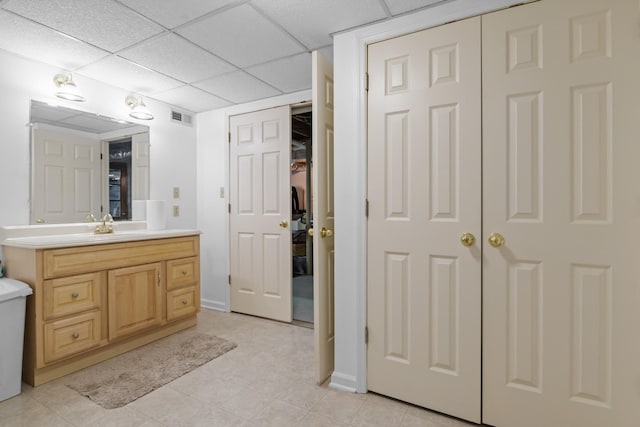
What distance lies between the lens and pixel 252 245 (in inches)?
134

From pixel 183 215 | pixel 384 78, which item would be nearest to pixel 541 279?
pixel 384 78

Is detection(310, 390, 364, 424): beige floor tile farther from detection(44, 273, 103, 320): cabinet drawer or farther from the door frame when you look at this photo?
detection(44, 273, 103, 320): cabinet drawer

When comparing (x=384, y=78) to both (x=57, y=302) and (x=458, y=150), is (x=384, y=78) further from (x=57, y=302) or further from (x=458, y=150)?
(x=57, y=302)

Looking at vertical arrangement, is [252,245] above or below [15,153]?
below

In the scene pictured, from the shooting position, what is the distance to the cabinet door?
7.85 ft

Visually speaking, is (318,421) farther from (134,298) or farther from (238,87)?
(238,87)

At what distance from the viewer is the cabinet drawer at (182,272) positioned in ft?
9.36

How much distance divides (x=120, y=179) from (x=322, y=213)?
2.20m

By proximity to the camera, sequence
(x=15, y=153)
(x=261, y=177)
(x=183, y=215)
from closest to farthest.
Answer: (x=15, y=153) < (x=261, y=177) < (x=183, y=215)

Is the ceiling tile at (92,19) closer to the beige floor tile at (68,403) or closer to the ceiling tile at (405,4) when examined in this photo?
the ceiling tile at (405,4)

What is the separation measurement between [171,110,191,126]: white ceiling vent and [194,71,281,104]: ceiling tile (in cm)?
69

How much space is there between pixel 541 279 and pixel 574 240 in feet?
0.76

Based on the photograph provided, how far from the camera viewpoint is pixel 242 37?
2.12 m

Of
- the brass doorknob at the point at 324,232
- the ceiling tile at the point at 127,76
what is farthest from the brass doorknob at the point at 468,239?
the ceiling tile at the point at 127,76
